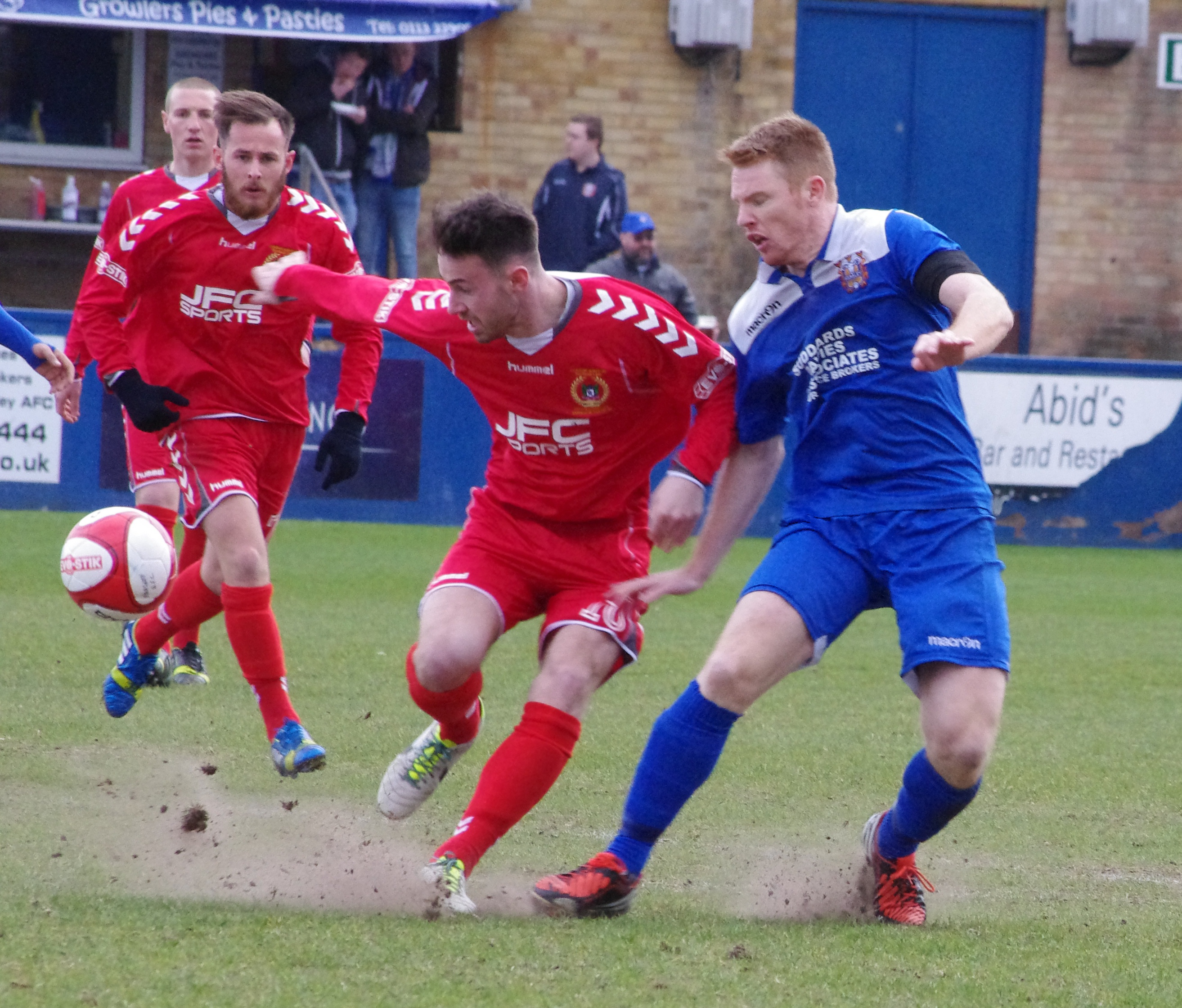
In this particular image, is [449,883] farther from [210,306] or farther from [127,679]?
[210,306]

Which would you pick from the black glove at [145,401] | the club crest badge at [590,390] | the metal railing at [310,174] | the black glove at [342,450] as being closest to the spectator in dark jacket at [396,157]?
the metal railing at [310,174]

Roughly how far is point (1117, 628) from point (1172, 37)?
10319mm

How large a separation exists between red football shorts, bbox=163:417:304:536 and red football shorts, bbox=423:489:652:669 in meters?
1.44

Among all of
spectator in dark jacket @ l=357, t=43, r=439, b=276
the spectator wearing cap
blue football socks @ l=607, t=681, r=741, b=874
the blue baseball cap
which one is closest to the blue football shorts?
blue football socks @ l=607, t=681, r=741, b=874

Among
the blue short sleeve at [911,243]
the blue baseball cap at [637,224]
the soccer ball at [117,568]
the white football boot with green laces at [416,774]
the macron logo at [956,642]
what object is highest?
the blue baseball cap at [637,224]

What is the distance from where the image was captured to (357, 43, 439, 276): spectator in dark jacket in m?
15.0

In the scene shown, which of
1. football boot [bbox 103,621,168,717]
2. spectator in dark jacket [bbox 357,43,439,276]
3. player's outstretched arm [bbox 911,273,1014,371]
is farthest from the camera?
spectator in dark jacket [bbox 357,43,439,276]

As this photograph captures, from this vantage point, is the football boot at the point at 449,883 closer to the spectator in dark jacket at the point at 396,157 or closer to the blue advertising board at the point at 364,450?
the blue advertising board at the point at 364,450

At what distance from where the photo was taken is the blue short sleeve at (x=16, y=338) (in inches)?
245

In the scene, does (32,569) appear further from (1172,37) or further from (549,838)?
(1172,37)

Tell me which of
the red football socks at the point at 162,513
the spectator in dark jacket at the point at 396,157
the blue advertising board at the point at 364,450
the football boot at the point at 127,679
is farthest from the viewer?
the spectator in dark jacket at the point at 396,157

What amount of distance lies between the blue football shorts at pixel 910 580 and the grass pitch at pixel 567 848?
2.32 feet

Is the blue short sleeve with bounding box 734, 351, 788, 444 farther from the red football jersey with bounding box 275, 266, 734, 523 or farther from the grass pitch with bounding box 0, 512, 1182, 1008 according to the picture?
the grass pitch with bounding box 0, 512, 1182, 1008

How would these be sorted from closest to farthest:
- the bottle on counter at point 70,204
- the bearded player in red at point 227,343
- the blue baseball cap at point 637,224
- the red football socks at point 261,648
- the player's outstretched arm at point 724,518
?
the player's outstretched arm at point 724,518, the red football socks at point 261,648, the bearded player in red at point 227,343, the blue baseball cap at point 637,224, the bottle on counter at point 70,204
